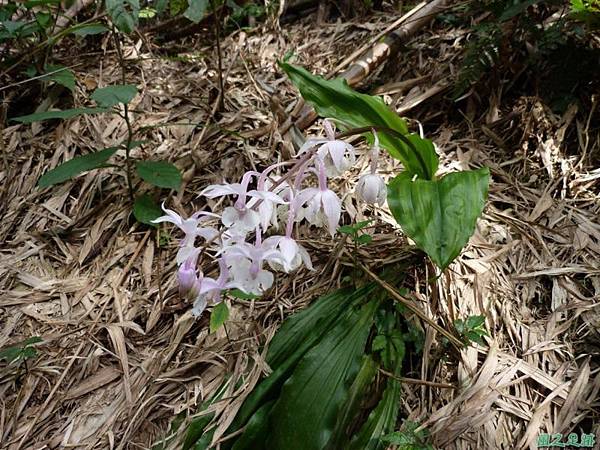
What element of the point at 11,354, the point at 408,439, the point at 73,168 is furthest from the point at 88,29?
the point at 408,439

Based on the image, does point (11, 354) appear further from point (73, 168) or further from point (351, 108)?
point (351, 108)

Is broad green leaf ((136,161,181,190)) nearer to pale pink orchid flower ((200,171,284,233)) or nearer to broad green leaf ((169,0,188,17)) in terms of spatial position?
pale pink orchid flower ((200,171,284,233))

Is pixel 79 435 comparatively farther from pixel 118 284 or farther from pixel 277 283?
pixel 277 283

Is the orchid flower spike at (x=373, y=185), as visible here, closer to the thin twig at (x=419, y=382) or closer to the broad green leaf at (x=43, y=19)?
the thin twig at (x=419, y=382)

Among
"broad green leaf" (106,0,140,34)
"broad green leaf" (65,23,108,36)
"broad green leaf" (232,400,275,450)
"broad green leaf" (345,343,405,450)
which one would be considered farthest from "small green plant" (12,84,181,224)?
"broad green leaf" (345,343,405,450)

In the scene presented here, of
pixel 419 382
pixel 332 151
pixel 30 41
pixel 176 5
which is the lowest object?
pixel 419 382
